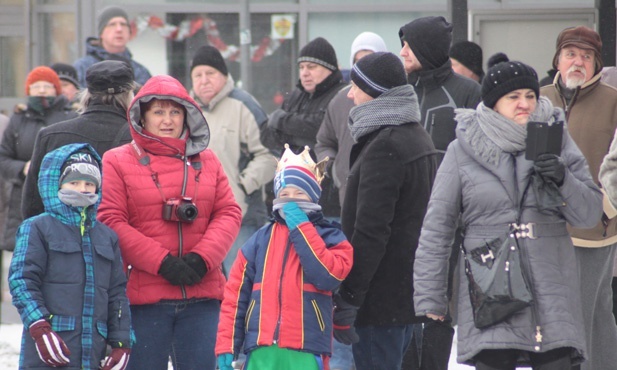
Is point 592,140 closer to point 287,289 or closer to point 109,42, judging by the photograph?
point 287,289

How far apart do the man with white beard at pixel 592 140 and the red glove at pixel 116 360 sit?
2639mm

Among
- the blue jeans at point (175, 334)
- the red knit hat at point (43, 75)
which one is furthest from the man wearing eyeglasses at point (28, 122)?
the blue jeans at point (175, 334)

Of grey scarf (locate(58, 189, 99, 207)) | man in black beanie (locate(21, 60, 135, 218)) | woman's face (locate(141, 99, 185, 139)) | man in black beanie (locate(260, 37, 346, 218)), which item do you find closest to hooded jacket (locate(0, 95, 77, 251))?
man in black beanie (locate(260, 37, 346, 218))

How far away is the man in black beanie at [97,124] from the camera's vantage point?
6.15m

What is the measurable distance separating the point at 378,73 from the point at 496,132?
0.79 metres

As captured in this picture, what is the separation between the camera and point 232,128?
29.2 feet

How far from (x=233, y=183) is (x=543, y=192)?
4.12 meters

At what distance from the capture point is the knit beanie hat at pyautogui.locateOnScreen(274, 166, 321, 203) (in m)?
5.51

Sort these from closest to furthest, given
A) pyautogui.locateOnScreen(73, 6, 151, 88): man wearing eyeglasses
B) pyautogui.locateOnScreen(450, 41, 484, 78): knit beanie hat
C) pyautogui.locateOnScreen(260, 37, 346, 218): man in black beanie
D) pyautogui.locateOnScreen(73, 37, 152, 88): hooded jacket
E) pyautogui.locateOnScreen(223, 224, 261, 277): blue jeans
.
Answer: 1. pyautogui.locateOnScreen(260, 37, 346, 218): man in black beanie
2. pyautogui.locateOnScreen(450, 41, 484, 78): knit beanie hat
3. pyautogui.locateOnScreen(223, 224, 261, 277): blue jeans
4. pyautogui.locateOnScreen(73, 37, 152, 88): hooded jacket
5. pyautogui.locateOnScreen(73, 6, 151, 88): man wearing eyeglasses

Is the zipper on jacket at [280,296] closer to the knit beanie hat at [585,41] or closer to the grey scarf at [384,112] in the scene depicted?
the grey scarf at [384,112]

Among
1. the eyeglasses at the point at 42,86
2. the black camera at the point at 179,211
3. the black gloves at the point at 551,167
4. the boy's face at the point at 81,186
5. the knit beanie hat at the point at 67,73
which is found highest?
the knit beanie hat at the point at 67,73

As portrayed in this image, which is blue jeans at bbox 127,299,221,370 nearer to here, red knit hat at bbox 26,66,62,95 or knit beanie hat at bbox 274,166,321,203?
knit beanie hat at bbox 274,166,321,203

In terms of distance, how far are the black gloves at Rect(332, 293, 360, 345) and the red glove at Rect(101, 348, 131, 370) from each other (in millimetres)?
997

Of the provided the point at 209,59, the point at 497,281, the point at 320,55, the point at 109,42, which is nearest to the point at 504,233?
the point at 497,281
